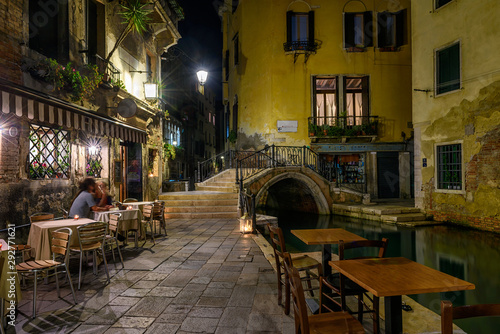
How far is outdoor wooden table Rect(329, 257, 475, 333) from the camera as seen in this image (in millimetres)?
2264

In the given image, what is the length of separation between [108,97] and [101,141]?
1.32 m

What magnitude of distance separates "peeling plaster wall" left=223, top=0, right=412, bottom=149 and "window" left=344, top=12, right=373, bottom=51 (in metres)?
0.31

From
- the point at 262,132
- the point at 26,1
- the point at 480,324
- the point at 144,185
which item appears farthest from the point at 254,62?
the point at 480,324

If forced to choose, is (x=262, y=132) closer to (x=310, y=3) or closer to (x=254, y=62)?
(x=254, y=62)

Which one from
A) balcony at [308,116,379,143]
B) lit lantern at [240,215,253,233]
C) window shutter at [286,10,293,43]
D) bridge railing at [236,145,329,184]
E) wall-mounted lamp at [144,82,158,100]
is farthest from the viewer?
window shutter at [286,10,293,43]

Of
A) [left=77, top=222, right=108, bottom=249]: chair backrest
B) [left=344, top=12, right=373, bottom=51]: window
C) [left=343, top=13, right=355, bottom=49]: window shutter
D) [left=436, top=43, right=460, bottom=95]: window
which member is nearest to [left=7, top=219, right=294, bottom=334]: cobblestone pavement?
[left=77, top=222, right=108, bottom=249]: chair backrest

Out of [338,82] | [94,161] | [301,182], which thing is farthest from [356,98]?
[94,161]

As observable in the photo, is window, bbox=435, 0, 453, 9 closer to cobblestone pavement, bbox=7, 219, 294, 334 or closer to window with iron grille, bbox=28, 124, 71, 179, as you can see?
cobblestone pavement, bbox=7, 219, 294, 334

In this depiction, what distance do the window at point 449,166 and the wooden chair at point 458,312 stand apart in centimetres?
1040

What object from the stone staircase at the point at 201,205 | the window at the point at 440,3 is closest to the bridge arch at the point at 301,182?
the stone staircase at the point at 201,205

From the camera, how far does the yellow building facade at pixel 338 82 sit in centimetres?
1652

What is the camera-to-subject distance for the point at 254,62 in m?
17.1

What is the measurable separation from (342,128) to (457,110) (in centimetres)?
626

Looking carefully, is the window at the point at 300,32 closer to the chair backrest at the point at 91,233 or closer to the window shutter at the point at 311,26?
the window shutter at the point at 311,26
